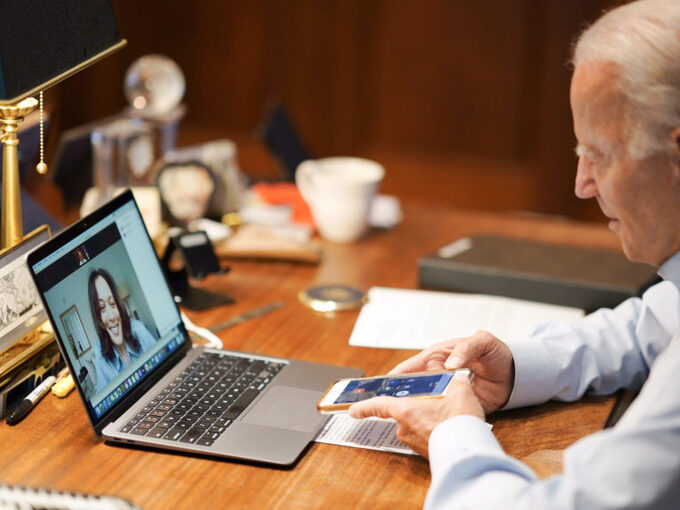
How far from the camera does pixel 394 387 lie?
1.20 m

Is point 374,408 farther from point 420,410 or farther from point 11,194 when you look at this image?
point 11,194

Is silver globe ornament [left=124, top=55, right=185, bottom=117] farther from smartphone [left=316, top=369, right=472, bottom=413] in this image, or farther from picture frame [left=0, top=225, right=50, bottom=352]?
smartphone [left=316, top=369, right=472, bottom=413]

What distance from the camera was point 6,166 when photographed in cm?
143

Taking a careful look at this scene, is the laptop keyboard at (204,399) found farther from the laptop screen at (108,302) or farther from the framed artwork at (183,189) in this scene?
the framed artwork at (183,189)

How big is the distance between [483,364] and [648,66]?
481 mm

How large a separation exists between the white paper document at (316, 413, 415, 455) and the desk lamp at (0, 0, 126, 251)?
0.57 m

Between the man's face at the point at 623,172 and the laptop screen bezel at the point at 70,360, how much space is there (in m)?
0.65

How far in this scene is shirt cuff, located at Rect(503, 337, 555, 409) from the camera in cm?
130

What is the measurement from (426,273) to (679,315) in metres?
0.63

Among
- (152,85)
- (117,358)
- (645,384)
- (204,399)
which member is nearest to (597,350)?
(645,384)

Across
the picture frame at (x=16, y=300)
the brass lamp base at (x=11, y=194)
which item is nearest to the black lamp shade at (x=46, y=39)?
the brass lamp base at (x=11, y=194)

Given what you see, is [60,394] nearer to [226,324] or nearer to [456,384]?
[226,324]

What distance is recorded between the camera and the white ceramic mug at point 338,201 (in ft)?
6.53

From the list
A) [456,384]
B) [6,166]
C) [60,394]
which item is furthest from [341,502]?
[6,166]
